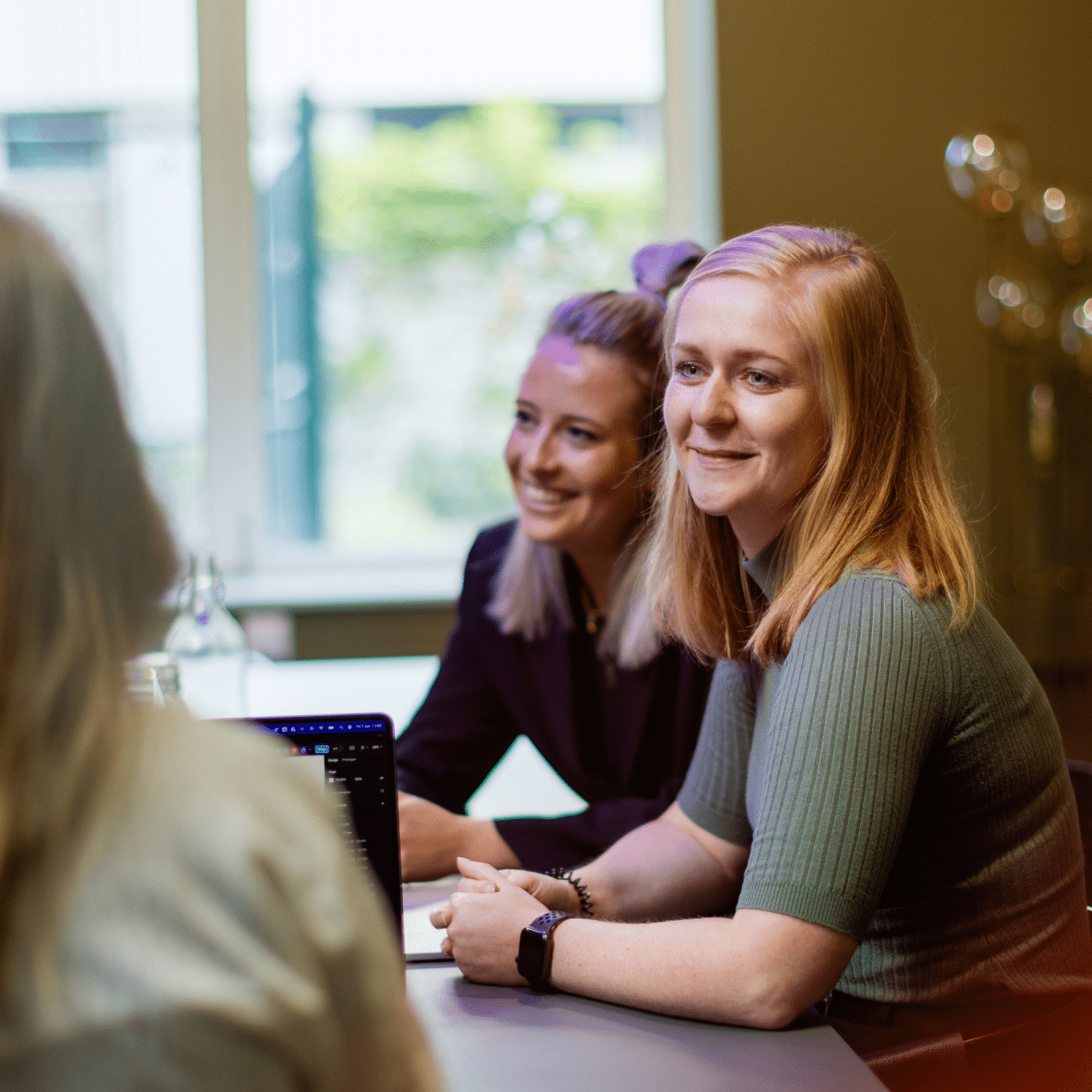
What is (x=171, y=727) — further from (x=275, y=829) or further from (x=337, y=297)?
(x=337, y=297)

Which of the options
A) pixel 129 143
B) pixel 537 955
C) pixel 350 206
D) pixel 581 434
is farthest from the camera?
pixel 350 206

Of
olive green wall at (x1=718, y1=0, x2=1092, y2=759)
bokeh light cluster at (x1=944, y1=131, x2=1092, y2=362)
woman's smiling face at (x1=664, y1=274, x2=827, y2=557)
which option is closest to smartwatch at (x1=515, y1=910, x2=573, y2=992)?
woman's smiling face at (x1=664, y1=274, x2=827, y2=557)

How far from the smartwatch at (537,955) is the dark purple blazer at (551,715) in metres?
0.55

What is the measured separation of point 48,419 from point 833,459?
2.66ft

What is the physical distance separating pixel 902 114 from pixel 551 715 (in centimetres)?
265

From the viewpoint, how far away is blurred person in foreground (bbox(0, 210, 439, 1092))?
18.6 inches

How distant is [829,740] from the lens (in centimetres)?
100

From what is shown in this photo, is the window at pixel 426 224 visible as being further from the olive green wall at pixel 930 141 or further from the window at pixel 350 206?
the olive green wall at pixel 930 141

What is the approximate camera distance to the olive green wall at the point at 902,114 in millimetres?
3674

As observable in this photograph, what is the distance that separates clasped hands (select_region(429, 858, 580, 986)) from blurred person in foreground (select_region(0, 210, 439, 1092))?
0.58 metres

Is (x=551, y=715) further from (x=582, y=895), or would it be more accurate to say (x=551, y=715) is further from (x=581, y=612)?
(x=582, y=895)

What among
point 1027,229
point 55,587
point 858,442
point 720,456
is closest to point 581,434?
point 720,456

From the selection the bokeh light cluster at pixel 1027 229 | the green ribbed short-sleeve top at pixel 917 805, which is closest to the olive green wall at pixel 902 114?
the bokeh light cluster at pixel 1027 229

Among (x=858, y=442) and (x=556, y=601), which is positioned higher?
(x=858, y=442)
